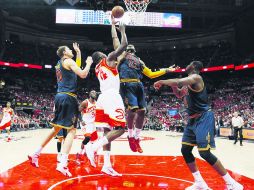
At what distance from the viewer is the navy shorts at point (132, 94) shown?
546 cm

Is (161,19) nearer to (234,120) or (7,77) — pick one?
(234,120)

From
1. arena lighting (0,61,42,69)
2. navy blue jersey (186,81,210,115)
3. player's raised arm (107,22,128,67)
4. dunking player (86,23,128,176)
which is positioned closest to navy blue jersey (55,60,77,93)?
dunking player (86,23,128,176)

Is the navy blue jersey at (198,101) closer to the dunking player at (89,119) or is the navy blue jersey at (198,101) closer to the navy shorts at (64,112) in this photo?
the navy shorts at (64,112)

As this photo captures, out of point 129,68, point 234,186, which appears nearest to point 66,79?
point 129,68

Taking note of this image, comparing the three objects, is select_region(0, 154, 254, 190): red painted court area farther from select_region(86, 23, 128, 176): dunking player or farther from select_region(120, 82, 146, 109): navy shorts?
select_region(120, 82, 146, 109): navy shorts

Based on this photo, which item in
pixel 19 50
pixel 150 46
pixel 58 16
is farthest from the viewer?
pixel 150 46

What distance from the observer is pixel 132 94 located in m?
5.52

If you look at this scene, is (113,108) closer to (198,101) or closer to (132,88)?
(132,88)

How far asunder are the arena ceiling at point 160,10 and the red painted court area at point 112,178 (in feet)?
43.5

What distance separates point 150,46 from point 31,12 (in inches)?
596

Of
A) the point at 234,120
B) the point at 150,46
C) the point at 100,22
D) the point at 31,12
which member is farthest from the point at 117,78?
the point at 150,46

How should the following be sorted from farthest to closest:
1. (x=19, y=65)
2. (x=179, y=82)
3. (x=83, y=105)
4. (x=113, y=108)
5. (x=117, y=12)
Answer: (x=19, y=65) < (x=83, y=105) < (x=113, y=108) < (x=117, y=12) < (x=179, y=82)

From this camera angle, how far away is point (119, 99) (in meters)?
5.14

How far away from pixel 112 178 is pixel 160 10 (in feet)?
70.4
